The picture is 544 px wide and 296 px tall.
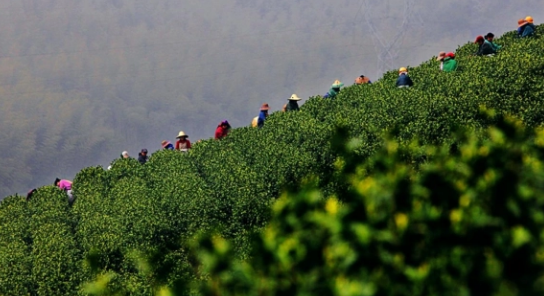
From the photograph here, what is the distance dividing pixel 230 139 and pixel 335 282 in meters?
20.2

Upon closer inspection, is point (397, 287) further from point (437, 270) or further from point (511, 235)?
point (511, 235)

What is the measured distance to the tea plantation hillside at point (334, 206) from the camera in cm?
600

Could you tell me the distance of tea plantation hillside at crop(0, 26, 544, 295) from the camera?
600 centimetres

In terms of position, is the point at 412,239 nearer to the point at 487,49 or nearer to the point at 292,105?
the point at 487,49

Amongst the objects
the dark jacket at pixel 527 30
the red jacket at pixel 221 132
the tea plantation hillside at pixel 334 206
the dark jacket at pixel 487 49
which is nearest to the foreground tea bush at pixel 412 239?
the tea plantation hillside at pixel 334 206

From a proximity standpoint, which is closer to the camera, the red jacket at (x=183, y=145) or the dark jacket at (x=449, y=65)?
the dark jacket at (x=449, y=65)

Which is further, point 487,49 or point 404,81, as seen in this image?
point 487,49

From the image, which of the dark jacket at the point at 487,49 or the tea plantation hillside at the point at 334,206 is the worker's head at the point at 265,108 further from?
the dark jacket at the point at 487,49

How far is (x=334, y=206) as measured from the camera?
6410 millimetres

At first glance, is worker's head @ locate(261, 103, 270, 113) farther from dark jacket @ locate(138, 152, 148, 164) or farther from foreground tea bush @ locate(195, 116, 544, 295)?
foreground tea bush @ locate(195, 116, 544, 295)

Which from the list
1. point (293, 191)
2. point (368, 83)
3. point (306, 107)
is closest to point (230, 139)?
point (306, 107)

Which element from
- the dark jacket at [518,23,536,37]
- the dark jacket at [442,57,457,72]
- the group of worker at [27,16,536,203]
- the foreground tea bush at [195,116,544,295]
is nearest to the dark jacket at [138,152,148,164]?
the group of worker at [27,16,536,203]

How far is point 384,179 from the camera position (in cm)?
658

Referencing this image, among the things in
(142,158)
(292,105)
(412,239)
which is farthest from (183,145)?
(412,239)
